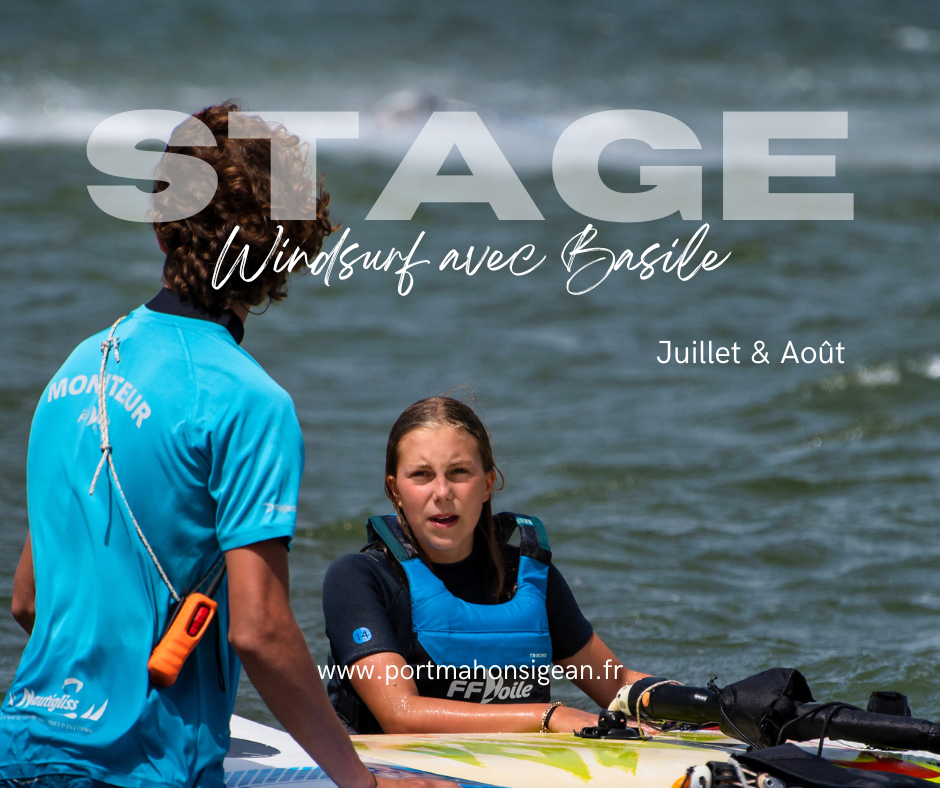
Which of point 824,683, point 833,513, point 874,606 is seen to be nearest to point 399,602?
point 824,683

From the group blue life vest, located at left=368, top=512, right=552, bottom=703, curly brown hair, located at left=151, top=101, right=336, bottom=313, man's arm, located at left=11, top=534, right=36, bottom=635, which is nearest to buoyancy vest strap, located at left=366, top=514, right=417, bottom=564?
blue life vest, located at left=368, top=512, right=552, bottom=703

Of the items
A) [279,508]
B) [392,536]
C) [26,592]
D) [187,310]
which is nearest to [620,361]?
[392,536]

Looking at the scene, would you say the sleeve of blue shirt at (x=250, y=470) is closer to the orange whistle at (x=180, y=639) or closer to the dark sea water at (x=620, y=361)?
the orange whistle at (x=180, y=639)

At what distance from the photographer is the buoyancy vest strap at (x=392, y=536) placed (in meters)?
3.24

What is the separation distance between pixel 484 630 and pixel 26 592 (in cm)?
135

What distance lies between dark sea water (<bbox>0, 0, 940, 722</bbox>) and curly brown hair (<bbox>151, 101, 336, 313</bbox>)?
1.81 metres

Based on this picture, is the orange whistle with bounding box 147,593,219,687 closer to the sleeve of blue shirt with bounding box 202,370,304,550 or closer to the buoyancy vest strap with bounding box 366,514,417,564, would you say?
the sleeve of blue shirt with bounding box 202,370,304,550

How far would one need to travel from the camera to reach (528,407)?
30.1 ft

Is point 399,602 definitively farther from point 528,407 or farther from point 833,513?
point 528,407

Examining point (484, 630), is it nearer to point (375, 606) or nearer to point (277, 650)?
point (375, 606)

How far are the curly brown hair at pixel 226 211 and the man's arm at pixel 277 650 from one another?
43 cm

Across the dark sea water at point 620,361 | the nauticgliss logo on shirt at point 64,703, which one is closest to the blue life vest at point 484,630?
the dark sea water at point 620,361

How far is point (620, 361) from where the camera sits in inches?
399

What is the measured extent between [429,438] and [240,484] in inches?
58.3
